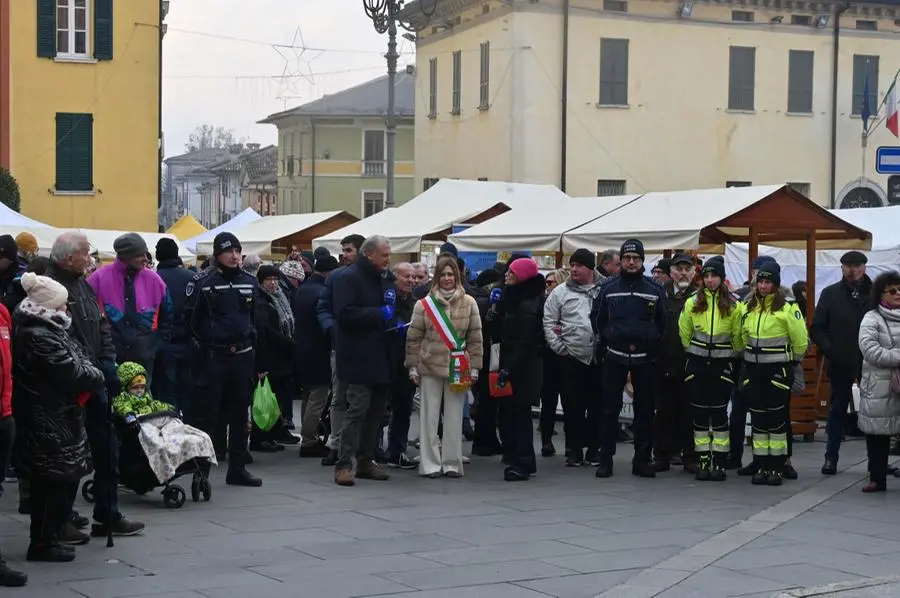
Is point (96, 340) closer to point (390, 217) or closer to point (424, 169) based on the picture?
point (390, 217)

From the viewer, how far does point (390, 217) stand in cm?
2416

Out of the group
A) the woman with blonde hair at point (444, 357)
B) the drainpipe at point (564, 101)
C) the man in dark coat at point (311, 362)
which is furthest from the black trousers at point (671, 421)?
the drainpipe at point (564, 101)

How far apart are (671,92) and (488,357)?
98.8 ft

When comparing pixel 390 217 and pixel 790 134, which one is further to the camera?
pixel 790 134

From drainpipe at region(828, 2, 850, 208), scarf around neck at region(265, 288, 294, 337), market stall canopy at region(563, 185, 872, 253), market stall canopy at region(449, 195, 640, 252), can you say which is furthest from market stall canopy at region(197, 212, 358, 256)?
drainpipe at region(828, 2, 850, 208)

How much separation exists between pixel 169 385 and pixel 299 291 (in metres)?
1.52

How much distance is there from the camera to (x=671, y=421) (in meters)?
12.7

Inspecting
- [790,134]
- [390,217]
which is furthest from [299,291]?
[790,134]

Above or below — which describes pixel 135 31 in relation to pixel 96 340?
above

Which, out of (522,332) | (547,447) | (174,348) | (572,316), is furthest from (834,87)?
(174,348)

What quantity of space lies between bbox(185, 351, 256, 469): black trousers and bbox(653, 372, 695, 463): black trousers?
3.76 meters

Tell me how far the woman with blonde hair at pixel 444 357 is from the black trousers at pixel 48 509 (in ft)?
13.8

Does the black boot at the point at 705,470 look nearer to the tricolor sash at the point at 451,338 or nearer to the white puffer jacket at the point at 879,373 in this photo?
the white puffer jacket at the point at 879,373

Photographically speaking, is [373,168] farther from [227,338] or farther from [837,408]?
[227,338]
